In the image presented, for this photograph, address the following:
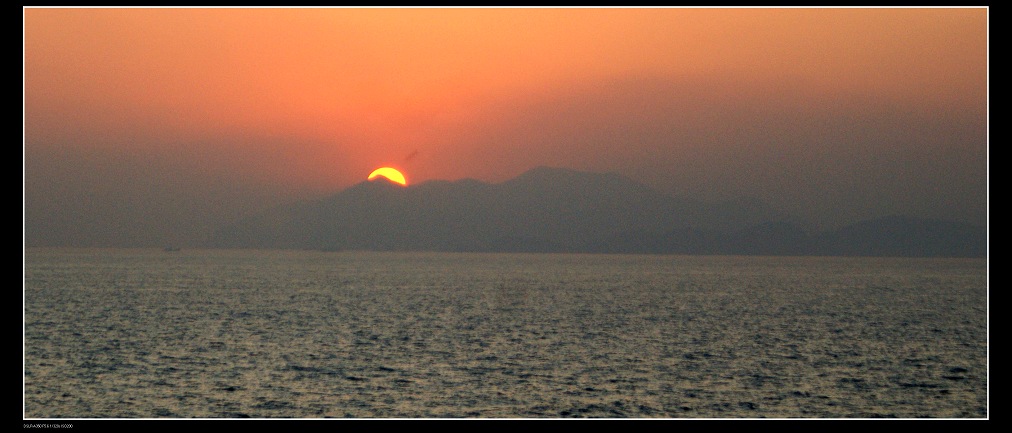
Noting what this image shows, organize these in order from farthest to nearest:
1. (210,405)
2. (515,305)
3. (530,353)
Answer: (515,305) → (530,353) → (210,405)

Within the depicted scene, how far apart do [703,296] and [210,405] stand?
106710 mm

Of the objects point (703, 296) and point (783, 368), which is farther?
point (703, 296)

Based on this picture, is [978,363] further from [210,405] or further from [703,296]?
[703,296]

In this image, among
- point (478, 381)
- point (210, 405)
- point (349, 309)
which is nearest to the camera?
point (210, 405)

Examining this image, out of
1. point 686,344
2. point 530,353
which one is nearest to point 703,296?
point 686,344

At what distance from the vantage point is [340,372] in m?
53.8

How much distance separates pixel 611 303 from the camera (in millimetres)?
118625

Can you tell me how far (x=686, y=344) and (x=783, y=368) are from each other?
1233 cm

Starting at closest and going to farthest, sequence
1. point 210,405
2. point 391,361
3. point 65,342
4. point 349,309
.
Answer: point 210,405 < point 391,361 < point 65,342 < point 349,309
